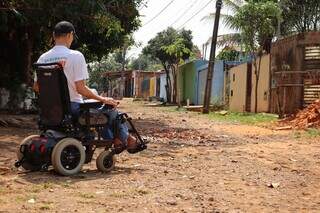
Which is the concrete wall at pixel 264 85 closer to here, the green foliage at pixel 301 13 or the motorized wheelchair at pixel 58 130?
the green foliage at pixel 301 13

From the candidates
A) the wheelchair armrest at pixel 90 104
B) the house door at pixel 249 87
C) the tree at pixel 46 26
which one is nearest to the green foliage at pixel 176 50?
the tree at pixel 46 26

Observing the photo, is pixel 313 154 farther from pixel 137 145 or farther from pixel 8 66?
pixel 8 66

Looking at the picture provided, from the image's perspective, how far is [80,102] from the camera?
6.01 m

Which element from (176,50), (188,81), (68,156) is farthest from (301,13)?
(68,156)

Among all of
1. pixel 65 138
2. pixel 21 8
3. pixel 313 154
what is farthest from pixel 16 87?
pixel 65 138

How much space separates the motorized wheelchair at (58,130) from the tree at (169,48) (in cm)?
3329

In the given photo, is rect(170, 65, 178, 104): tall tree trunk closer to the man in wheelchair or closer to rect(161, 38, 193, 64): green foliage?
rect(161, 38, 193, 64): green foliage

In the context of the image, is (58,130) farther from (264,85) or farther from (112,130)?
(264,85)

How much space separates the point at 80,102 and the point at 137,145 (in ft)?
3.11

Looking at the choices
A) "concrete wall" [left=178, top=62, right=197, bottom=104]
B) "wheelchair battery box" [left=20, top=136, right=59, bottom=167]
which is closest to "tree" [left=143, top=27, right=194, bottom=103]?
"concrete wall" [left=178, top=62, right=197, bottom=104]

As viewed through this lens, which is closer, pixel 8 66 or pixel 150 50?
pixel 8 66

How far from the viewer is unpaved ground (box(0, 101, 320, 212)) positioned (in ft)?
15.0

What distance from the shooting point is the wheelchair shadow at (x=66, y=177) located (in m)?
5.49

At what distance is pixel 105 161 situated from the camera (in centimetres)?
626
